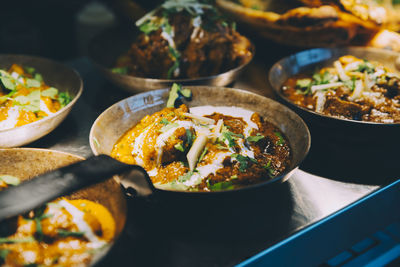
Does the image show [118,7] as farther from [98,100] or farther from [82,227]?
[82,227]

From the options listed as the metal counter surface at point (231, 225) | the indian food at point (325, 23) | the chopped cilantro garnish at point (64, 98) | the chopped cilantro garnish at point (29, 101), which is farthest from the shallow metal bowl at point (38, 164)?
the indian food at point (325, 23)

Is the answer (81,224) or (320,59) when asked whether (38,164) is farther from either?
(320,59)

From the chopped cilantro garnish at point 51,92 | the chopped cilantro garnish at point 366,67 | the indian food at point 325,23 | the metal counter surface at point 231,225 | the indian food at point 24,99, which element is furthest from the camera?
the indian food at point 325,23

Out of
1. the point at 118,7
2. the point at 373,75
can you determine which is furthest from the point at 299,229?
the point at 118,7

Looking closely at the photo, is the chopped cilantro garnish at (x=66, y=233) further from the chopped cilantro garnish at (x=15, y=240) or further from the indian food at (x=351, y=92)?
the indian food at (x=351, y=92)

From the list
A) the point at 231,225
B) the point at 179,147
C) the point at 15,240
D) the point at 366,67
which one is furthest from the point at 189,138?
the point at 366,67
